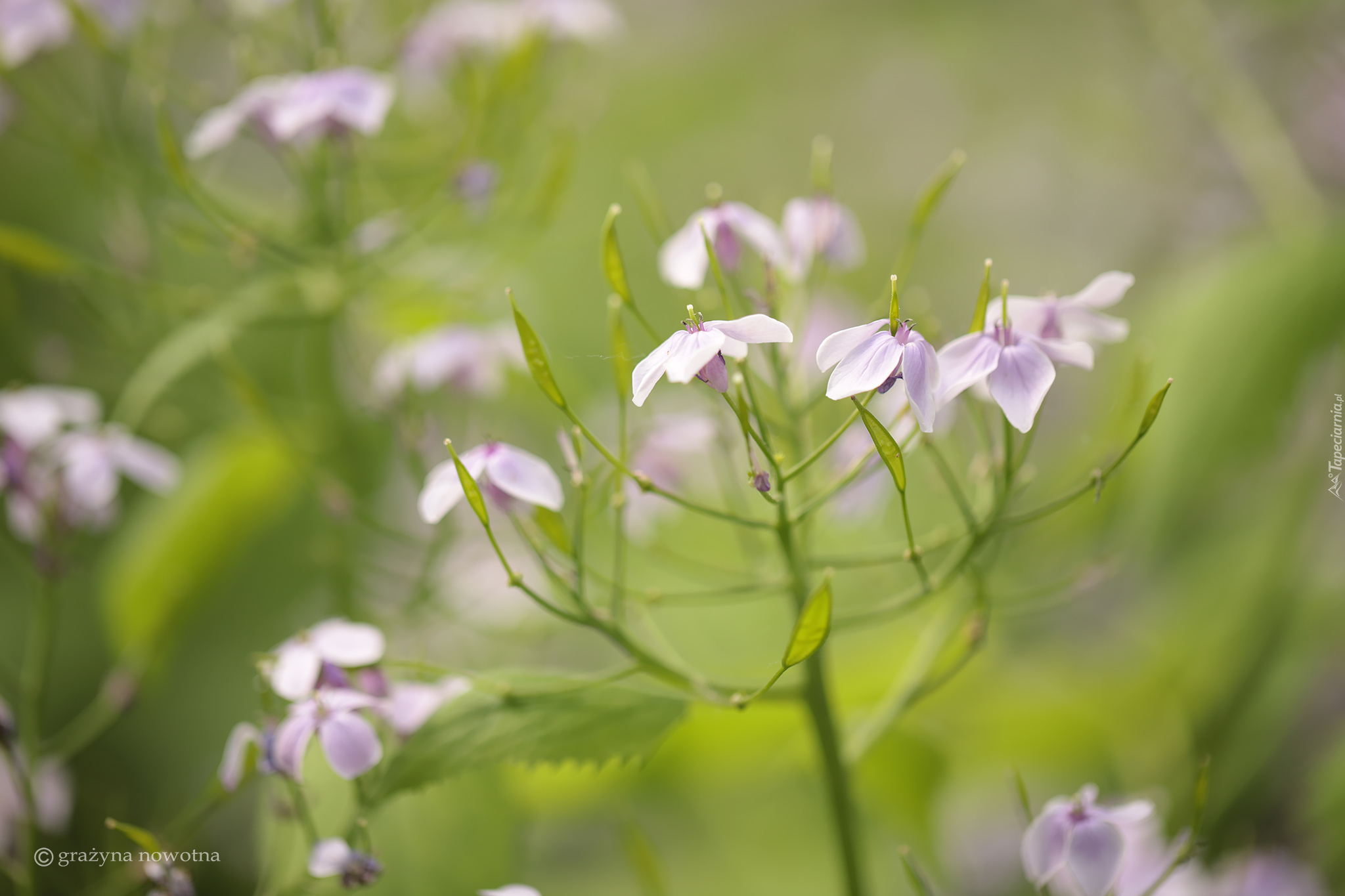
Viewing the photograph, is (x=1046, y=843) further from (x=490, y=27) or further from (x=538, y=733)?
(x=490, y=27)

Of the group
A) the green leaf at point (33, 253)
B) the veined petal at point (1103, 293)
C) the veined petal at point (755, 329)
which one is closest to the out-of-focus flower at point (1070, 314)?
the veined petal at point (1103, 293)

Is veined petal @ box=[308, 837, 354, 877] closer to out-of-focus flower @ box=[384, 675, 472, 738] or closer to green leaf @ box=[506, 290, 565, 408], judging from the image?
out-of-focus flower @ box=[384, 675, 472, 738]

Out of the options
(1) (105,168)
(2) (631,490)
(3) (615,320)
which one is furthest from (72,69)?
(3) (615,320)

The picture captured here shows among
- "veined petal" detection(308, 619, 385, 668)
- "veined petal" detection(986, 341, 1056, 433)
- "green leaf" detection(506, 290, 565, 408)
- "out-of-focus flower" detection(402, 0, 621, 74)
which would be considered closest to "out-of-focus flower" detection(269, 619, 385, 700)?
"veined petal" detection(308, 619, 385, 668)

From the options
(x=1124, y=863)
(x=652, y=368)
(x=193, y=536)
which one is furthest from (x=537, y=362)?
(x=193, y=536)

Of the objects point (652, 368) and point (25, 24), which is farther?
point (25, 24)

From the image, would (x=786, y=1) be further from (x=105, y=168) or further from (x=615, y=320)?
(x=615, y=320)
